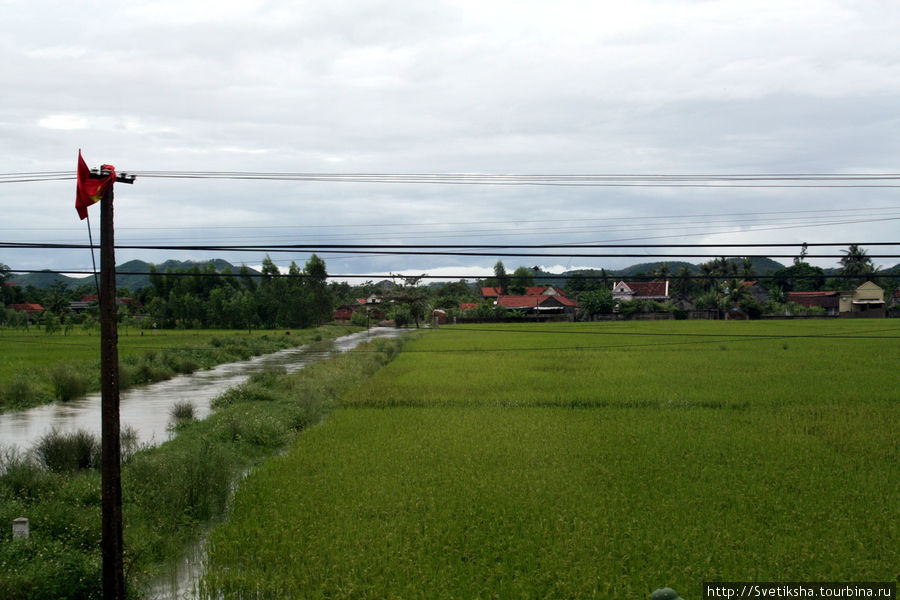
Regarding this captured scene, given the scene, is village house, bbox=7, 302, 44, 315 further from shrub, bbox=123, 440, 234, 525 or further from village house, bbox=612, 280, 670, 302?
shrub, bbox=123, 440, 234, 525

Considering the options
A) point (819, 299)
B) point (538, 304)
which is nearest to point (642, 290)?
point (819, 299)

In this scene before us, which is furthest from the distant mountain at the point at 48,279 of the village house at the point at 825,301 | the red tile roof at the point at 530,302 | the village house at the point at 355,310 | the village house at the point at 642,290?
the village house at the point at 825,301

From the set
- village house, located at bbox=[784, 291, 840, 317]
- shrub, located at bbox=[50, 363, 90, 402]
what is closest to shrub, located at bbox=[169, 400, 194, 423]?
shrub, located at bbox=[50, 363, 90, 402]

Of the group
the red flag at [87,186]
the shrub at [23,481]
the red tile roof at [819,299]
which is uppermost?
the red flag at [87,186]

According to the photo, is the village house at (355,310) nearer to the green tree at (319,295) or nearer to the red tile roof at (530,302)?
the green tree at (319,295)

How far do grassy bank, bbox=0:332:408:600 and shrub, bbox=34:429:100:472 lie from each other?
Answer: 5.4 inches

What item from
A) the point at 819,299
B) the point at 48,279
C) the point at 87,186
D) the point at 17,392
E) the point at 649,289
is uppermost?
the point at 48,279

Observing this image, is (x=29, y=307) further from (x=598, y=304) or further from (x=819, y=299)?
(x=819, y=299)

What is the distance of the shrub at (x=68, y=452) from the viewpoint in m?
13.7

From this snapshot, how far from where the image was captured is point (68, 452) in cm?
1392

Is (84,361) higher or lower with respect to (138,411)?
higher

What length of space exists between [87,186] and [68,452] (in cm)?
864

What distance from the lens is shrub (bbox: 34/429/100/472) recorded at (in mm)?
13703

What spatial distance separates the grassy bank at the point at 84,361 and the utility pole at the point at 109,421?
19.5m
